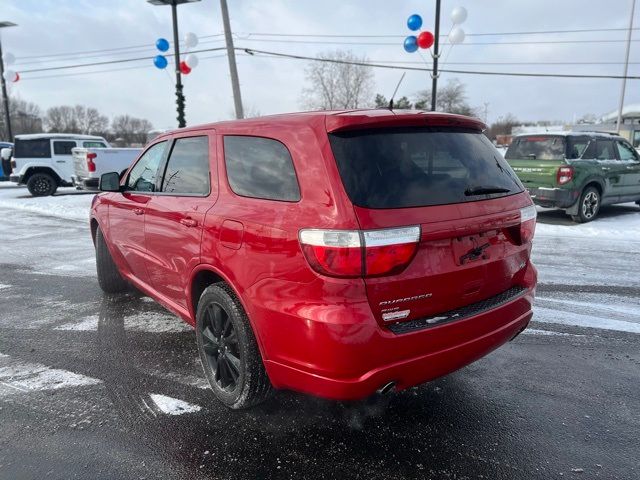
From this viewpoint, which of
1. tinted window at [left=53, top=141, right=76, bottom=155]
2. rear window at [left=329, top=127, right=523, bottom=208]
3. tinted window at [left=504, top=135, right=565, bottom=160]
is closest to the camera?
rear window at [left=329, top=127, right=523, bottom=208]

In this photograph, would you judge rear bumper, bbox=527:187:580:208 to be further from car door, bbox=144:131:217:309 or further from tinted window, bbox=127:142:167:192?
car door, bbox=144:131:217:309

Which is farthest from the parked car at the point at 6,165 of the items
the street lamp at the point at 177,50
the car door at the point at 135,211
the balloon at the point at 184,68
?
the car door at the point at 135,211

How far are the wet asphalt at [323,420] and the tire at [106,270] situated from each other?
109 centimetres

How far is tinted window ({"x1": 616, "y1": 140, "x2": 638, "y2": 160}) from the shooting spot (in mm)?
10020

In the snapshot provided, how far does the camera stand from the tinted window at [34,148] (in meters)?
15.7

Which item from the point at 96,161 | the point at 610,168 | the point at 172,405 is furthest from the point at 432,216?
the point at 96,161

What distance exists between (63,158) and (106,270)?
515 inches

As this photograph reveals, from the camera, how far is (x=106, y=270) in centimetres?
505

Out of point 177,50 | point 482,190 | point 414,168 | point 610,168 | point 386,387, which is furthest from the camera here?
point 177,50

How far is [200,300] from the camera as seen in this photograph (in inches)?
115

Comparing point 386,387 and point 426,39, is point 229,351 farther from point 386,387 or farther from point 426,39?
point 426,39

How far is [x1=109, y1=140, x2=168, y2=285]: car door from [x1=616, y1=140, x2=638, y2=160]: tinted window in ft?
33.3

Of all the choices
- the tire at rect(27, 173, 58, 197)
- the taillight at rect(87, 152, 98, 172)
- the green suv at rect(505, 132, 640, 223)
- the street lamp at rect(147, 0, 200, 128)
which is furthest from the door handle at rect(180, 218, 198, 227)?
the tire at rect(27, 173, 58, 197)

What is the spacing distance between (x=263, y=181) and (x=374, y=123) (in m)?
0.68
